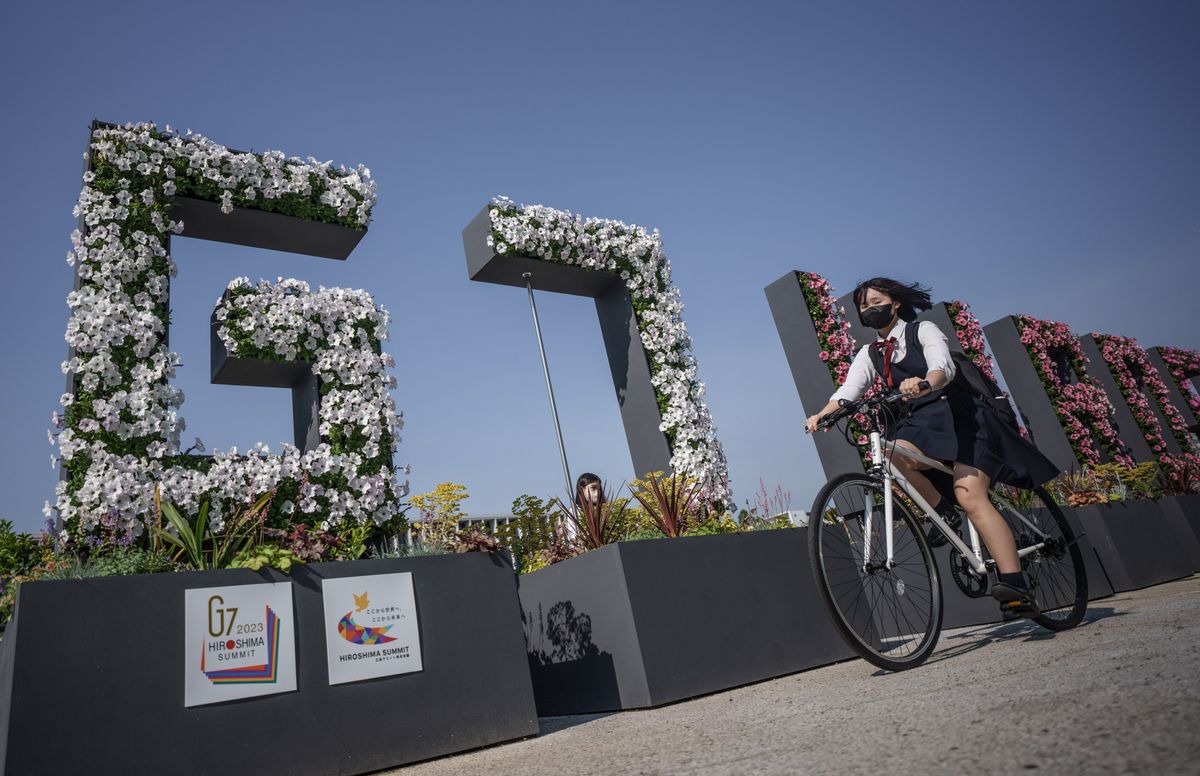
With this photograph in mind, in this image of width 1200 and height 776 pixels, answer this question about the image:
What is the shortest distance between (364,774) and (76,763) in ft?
2.92

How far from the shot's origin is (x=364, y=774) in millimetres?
2514

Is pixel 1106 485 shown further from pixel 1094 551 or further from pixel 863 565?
pixel 863 565

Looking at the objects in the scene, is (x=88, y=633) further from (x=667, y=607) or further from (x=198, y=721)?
(x=667, y=607)

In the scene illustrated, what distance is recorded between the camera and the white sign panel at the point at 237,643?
2.39m

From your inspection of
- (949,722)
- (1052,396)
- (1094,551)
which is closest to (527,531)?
(949,722)

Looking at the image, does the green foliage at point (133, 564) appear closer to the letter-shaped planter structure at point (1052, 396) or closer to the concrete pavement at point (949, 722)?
the concrete pavement at point (949, 722)

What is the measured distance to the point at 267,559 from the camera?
8.66 feet

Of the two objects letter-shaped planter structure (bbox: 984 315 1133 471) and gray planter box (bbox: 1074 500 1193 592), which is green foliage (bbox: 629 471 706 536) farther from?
letter-shaped planter structure (bbox: 984 315 1133 471)

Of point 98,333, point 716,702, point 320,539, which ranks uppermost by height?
point 98,333

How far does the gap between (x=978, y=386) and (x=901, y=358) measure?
0.38 meters

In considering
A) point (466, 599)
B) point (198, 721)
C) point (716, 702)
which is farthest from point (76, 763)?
point (716, 702)

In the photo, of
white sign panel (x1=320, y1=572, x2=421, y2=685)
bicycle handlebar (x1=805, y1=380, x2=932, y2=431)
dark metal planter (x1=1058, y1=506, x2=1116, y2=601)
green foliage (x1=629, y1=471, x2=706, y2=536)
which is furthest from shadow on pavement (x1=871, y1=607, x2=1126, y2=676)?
white sign panel (x1=320, y1=572, x2=421, y2=685)

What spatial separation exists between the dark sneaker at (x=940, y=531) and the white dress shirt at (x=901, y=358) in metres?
0.72

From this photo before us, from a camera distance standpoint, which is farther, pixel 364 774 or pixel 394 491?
pixel 394 491
